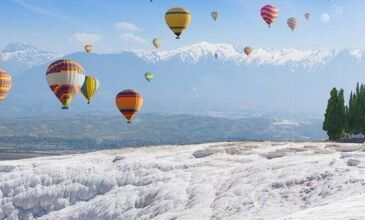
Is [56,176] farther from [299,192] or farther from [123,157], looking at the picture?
[299,192]

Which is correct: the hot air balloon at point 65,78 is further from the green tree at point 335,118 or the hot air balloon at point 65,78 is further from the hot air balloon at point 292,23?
the hot air balloon at point 292,23

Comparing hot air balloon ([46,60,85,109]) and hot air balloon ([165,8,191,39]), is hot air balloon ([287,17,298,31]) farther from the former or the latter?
hot air balloon ([46,60,85,109])

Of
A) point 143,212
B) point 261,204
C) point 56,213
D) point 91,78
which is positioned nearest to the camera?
point 261,204

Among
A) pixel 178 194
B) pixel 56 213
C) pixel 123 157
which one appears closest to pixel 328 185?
pixel 178 194

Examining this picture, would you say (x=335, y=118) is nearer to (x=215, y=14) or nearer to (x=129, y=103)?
(x=129, y=103)

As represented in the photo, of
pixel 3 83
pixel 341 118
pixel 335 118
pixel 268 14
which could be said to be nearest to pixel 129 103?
pixel 3 83

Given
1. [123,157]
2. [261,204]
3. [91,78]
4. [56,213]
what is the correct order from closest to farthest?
[261,204], [56,213], [123,157], [91,78]

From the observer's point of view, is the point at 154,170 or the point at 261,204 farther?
the point at 154,170
